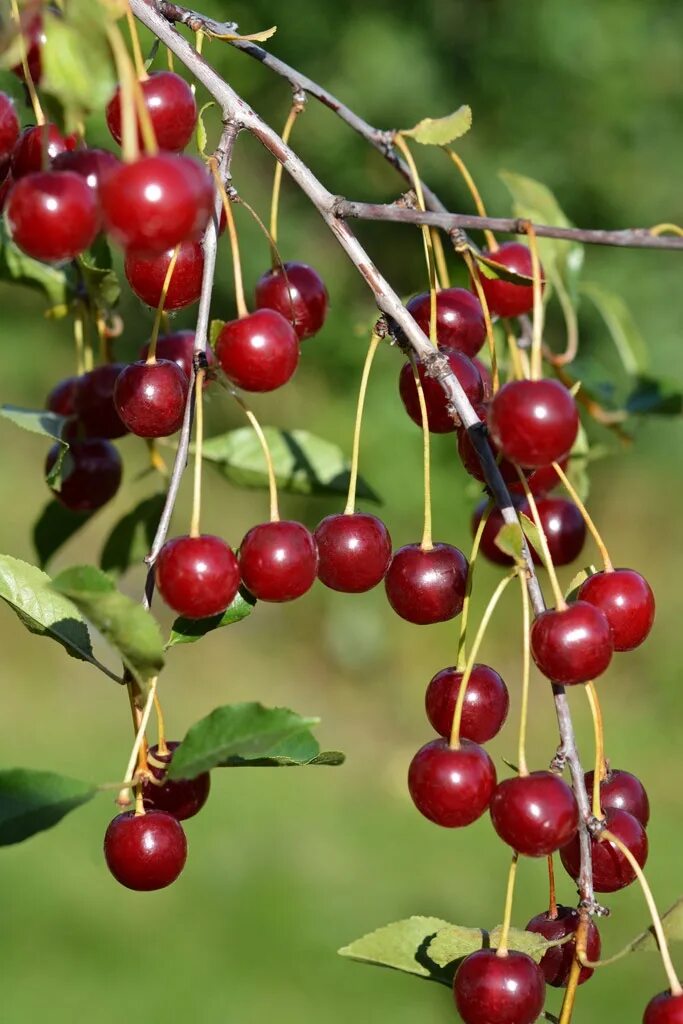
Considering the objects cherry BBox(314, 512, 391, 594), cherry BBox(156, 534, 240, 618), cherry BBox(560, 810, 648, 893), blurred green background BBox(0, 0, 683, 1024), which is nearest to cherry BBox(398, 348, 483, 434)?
cherry BBox(314, 512, 391, 594)

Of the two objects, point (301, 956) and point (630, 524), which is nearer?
point (301, 956)

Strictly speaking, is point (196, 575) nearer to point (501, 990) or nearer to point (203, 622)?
point (203, 622)

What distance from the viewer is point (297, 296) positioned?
42.9 inches

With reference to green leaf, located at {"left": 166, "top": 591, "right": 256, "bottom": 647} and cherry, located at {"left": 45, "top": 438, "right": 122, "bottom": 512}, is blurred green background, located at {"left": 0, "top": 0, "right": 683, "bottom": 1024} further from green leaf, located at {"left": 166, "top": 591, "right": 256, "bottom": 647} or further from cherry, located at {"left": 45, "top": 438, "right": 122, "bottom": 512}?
green leaf, located at {"left": 166, "top": 591, "right": 256, "bottom": 647}

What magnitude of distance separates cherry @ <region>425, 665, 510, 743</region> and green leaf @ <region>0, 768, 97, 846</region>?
250 mm

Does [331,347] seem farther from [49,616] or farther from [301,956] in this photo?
[49,616]

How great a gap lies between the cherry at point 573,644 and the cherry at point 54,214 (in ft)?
1.19

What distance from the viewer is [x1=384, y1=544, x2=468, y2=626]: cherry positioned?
2.95ft

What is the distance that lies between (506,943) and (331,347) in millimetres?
4516

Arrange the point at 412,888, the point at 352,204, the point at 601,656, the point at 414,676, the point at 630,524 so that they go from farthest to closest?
the point at 630,524
the point at 414,676
the point at 412,888
the point at 352,204
the point at 601,656

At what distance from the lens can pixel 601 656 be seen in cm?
78

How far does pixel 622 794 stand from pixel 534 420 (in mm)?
318

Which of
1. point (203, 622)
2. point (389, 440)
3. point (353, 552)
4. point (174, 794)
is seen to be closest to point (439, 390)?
point (353, 552)

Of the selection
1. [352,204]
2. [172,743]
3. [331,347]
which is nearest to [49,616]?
[172,743]
